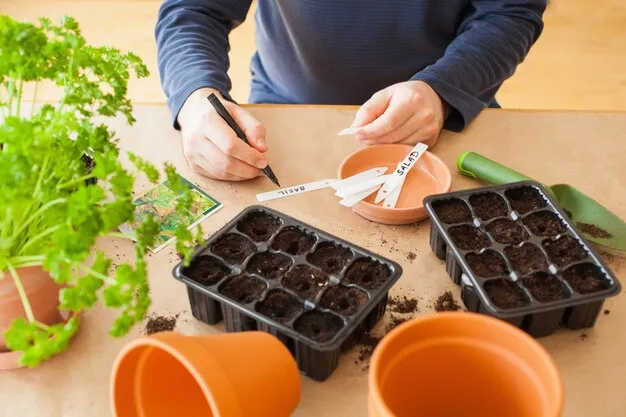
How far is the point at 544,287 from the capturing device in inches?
29.8

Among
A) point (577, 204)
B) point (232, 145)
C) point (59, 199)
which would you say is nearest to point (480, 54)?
point (577, 204)

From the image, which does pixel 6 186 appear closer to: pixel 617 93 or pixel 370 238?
pixel 370 238

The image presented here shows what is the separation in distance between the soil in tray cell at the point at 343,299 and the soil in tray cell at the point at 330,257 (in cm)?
4

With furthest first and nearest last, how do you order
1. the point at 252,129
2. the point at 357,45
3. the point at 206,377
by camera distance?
the point at 357,45, the point at 252,129, the point at 206,377

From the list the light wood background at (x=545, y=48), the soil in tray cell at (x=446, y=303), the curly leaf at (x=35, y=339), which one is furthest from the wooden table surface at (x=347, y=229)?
the light wood background at (x=545, y=48)

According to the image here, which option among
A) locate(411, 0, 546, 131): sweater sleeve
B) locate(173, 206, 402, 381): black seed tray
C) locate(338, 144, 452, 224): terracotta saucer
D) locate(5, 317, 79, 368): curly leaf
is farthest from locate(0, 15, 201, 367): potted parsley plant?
locate(411, 0, 546, 131): sweater sleeve

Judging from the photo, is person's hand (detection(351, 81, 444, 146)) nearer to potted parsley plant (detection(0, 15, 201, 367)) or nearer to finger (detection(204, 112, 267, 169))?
finger (detection(204, 112, 267, 169))

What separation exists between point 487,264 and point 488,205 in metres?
0.11

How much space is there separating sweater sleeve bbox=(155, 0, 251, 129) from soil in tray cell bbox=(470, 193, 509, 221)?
1.54ft

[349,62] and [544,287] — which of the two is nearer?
[544,287]

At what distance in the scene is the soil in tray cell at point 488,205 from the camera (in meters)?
0.86

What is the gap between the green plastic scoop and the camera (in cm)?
86

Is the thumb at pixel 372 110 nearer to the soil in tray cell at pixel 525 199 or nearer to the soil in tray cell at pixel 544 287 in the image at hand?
the soil in tray cell at pixel 525 199

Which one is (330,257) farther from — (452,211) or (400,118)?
(400,118)
